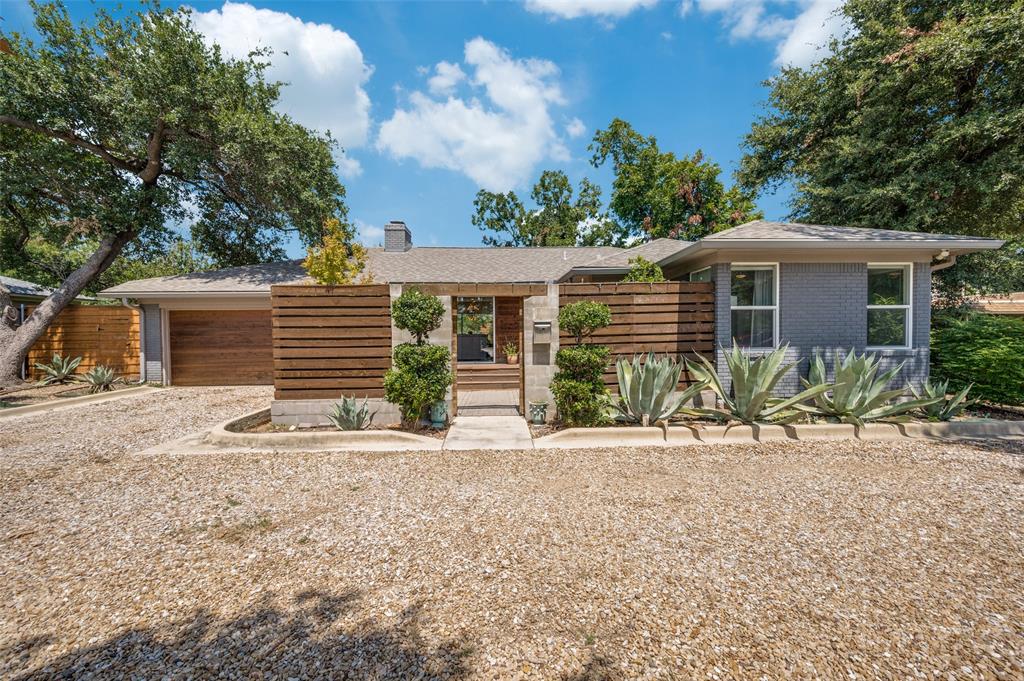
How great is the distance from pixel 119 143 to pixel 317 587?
1441cm

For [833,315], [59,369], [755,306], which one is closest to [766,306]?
[755,306]

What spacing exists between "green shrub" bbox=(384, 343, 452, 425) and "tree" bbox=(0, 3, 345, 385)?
8242 mm

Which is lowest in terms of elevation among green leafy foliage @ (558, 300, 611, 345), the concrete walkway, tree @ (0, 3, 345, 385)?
the concrete walkway

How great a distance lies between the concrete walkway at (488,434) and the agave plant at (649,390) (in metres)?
1.48

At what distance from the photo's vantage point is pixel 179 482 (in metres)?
4.28

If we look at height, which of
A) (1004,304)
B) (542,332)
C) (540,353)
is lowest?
(540,353)

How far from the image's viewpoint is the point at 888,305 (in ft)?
24.7

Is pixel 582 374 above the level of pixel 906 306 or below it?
below

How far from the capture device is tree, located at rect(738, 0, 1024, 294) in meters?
9.22

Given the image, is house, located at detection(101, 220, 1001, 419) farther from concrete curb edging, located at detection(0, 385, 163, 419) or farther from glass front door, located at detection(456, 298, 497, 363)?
concrete curb edging, located at detection(0, 385, 163, 419)

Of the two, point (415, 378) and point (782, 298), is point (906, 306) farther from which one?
point (415, 378)

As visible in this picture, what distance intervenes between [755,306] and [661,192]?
16.9 meters

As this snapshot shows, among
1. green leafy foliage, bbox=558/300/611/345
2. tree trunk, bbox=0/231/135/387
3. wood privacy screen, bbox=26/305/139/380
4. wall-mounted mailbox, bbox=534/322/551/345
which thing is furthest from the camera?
wood privacy screen, bbox=26/305/139/380

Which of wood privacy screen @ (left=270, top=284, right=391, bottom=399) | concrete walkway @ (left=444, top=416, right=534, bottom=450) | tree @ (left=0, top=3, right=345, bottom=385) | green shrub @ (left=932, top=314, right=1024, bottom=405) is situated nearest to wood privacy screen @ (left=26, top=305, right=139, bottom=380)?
tree @ (left=0, top=3, right=345, bottom=385)
